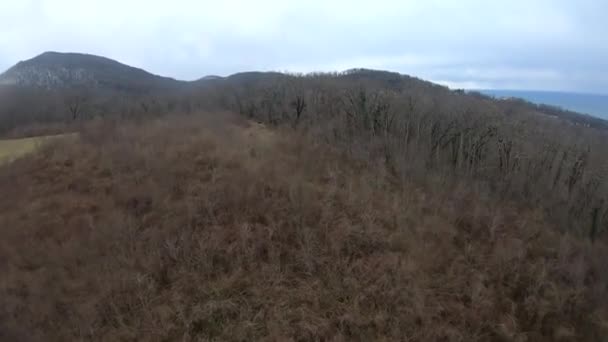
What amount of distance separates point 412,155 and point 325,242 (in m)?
5.67

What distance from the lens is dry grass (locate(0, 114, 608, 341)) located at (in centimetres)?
621

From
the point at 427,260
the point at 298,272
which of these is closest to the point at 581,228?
the point at 427,260

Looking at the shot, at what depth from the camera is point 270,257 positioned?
7.34 m

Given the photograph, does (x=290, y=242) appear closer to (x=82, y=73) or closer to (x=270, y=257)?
(x=270, y=257)

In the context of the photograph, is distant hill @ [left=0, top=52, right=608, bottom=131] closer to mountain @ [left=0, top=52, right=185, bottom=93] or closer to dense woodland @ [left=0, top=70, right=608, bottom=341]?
mountain @ [left=0, top=52, right=185, bottom=93]

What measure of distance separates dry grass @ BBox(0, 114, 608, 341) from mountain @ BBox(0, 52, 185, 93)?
52.3m

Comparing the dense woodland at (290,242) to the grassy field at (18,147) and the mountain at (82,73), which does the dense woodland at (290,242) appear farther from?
the mountain at (82,73)

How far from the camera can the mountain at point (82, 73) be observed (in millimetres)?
60275

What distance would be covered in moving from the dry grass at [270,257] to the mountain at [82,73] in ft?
172

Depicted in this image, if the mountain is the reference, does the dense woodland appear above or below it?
below

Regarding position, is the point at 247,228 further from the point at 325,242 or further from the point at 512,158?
the point at 512,158

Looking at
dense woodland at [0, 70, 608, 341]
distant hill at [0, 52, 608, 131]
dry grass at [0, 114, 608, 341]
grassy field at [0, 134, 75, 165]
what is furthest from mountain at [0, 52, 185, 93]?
dry grass at [0, 114, 608, 341]

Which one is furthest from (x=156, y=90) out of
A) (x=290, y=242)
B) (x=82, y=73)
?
(x=290, y=242)

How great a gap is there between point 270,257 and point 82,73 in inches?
2901
